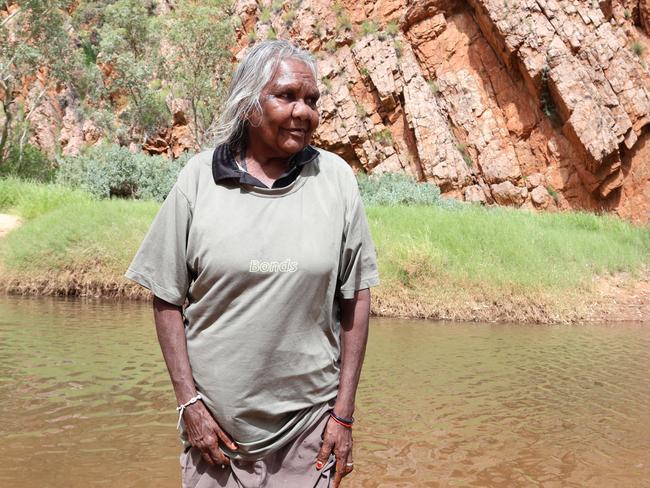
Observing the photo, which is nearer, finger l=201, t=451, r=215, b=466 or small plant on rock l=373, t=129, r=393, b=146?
finger l=201, t=451, r=215, b=466

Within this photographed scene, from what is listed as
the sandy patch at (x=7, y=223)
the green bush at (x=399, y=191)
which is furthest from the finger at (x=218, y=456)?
the green bush at (x=399, y=191)

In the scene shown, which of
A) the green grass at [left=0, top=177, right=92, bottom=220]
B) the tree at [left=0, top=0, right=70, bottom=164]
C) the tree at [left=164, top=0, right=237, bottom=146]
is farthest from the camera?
the tree at [left=164, top=0, right=237, bottom=146]

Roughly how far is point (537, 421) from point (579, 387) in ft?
4.09

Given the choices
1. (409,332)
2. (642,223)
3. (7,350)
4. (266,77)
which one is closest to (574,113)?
(642,223)

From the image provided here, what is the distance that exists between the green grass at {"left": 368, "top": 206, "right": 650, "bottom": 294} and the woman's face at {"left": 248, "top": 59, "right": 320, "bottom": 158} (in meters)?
8.21

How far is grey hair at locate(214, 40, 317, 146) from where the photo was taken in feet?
6.51

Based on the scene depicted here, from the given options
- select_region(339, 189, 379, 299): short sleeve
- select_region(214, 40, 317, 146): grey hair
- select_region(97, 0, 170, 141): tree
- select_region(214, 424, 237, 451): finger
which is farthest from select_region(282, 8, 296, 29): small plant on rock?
select_region(214, 424, 237, 451): finger

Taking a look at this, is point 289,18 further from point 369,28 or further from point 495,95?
point 495,95

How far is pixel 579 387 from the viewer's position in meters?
6.00

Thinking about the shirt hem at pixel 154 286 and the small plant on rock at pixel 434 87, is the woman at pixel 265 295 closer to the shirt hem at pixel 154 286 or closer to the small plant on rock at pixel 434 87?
the shirt hem at pixel 154 286

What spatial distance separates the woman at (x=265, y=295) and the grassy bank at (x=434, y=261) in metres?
7.89

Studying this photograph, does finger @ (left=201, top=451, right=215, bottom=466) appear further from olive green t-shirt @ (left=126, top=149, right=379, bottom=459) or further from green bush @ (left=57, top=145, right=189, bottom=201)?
green bush @ (left=57, top=145, right=189, bottom=201)

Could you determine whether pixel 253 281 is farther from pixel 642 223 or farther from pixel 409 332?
pixel 642 223

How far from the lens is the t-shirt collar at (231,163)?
1862 mm
